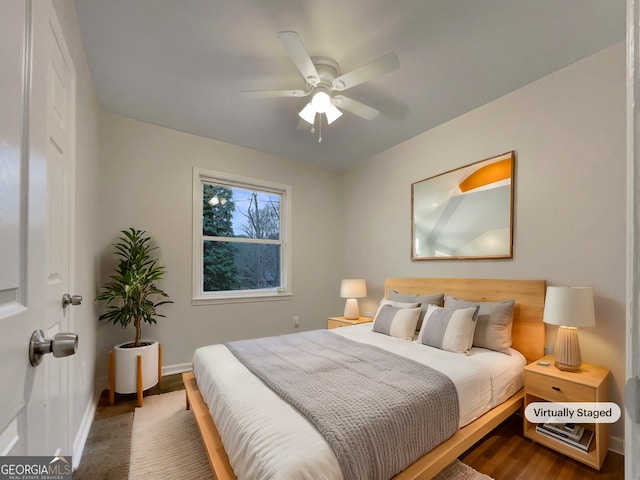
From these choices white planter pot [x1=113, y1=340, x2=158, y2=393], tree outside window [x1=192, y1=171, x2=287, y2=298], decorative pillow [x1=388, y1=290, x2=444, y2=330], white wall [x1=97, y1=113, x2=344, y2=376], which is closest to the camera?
white planter pot [x1=113, y1=340, x2=158, y2=393]

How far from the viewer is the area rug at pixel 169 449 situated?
1.68 meters

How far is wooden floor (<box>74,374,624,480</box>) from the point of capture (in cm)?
169

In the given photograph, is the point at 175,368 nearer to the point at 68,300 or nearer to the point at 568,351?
the point at 68,300

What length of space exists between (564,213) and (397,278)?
5.75 feet

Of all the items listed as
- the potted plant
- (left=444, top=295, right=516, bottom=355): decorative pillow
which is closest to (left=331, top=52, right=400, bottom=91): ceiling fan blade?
(left=444, top=295, right=516, bottom=355): decorative pillow

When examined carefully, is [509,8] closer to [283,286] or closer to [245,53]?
[245,53]

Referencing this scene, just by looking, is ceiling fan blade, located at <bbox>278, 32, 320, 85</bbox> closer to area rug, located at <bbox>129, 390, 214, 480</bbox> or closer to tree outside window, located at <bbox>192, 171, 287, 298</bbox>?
tree outside window, located at <bbox>192, 171, 287, 298</bbox>

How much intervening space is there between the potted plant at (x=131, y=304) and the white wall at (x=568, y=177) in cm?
302

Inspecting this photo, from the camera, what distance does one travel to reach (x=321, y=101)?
214cm

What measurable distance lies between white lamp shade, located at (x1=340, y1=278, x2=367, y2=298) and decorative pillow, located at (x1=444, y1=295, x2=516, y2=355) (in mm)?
1594

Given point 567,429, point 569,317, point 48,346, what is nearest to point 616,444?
point 567,429

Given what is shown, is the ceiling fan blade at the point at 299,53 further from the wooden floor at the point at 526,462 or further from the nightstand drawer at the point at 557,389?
the wooden floor at the point at 526,462

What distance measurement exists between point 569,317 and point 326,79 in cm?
240

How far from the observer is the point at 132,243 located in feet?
9.48
